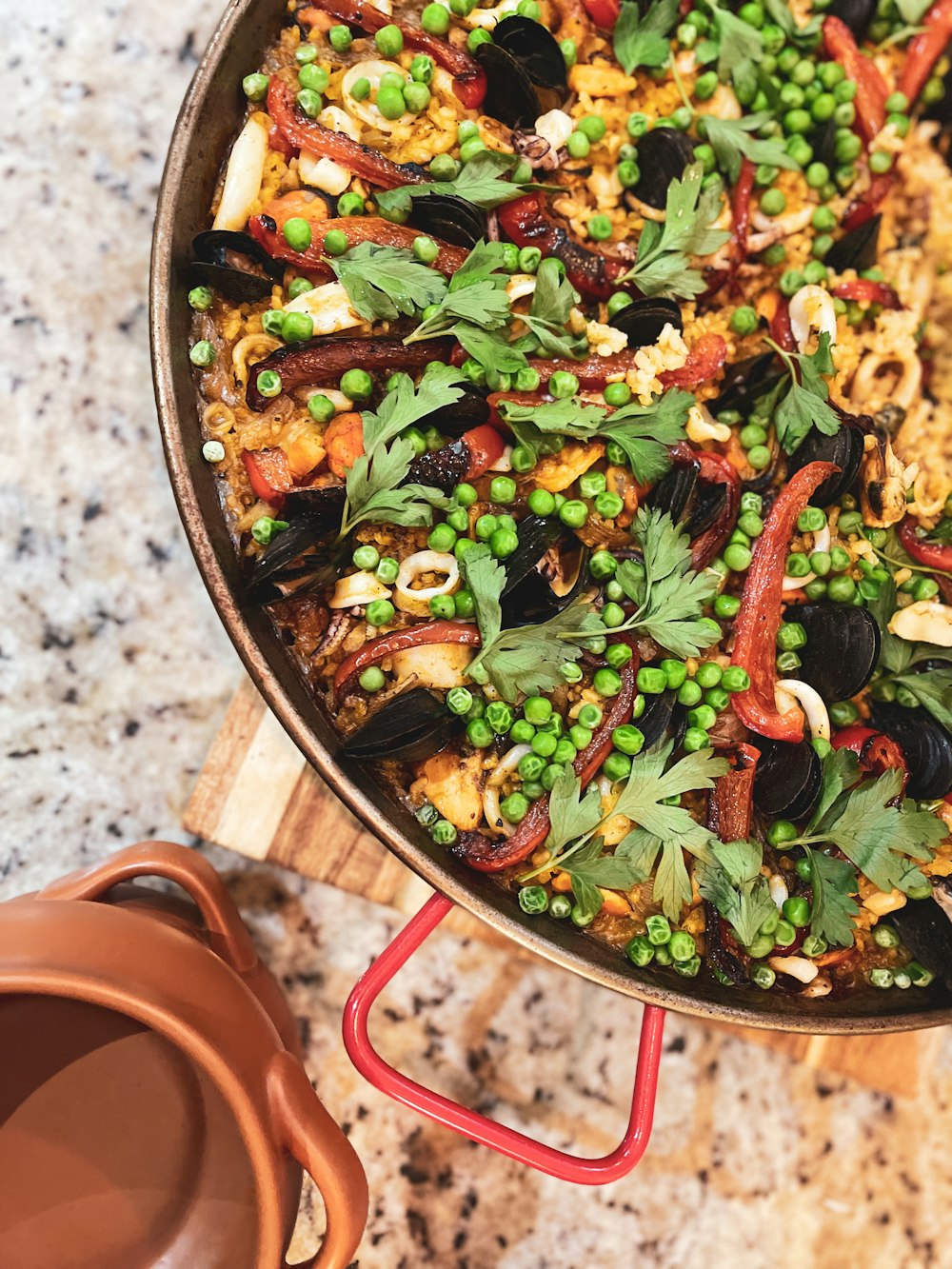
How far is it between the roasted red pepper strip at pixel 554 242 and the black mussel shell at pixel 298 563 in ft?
3.22

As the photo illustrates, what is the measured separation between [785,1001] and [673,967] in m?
0.32

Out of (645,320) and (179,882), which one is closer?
(179,882)

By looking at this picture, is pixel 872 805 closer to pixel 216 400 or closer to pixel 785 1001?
pixel 785 1001

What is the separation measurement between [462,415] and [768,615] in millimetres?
984

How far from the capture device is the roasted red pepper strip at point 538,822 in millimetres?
2258

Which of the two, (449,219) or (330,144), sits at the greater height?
(330,144)

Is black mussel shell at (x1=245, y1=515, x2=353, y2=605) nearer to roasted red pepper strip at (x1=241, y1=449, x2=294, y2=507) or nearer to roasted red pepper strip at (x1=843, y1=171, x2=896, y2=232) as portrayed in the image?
roasted red pepper strip at (x1=241, y1=449, x2=294, y2=507)

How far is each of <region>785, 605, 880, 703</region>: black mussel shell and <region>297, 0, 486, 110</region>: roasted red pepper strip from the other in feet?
5.57

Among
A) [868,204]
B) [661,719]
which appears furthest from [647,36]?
[661,719]

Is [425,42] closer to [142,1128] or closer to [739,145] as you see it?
[739,145]

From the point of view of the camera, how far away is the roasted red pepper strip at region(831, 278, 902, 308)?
2.72 metres

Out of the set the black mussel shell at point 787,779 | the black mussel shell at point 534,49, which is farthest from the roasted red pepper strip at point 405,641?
the black mussel shell at point 534,49

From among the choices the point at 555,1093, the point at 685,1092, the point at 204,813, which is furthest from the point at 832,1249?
the point at 204,813

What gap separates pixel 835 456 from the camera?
246cm
